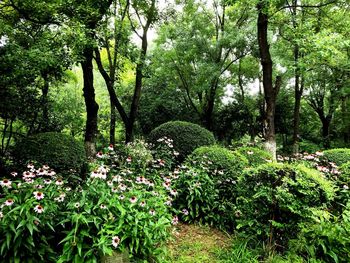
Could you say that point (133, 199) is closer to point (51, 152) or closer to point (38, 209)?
point (38, 209)

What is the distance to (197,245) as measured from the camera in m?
3.24

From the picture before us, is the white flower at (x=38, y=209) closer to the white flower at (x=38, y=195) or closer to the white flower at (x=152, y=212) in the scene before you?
the white flower at (x=38, y=195)

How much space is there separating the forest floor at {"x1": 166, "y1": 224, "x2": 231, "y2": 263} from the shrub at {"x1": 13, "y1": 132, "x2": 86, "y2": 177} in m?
2.29

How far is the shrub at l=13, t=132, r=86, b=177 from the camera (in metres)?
4.86

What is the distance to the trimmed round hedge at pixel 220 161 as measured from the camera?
429cm

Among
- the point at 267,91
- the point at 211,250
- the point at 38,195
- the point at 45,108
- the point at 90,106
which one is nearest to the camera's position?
the point at 38,195

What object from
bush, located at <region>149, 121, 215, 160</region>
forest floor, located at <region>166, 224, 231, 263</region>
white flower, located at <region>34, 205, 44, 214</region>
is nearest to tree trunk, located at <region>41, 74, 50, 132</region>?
bush, located at <region>149, 121, 215, 160</region>

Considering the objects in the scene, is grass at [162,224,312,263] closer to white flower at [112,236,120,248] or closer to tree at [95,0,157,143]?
white flower at [112,236,120,248]

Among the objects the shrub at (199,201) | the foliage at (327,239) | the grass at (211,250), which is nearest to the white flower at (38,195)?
the grass at (211,250)

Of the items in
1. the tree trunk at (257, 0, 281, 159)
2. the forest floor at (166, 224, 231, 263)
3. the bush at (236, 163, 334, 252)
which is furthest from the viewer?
the tree trunk at (257, 0, 281, 159)

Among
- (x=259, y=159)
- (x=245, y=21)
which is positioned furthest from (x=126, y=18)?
(x=259, y=159)

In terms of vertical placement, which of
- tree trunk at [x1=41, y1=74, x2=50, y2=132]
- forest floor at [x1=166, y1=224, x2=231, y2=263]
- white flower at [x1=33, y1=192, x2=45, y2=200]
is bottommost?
forest floor at [x1=166, y1=224, x2=231, y2=263]

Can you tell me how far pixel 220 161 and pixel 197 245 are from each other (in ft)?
5.22

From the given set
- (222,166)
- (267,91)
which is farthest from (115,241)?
(267,91)
